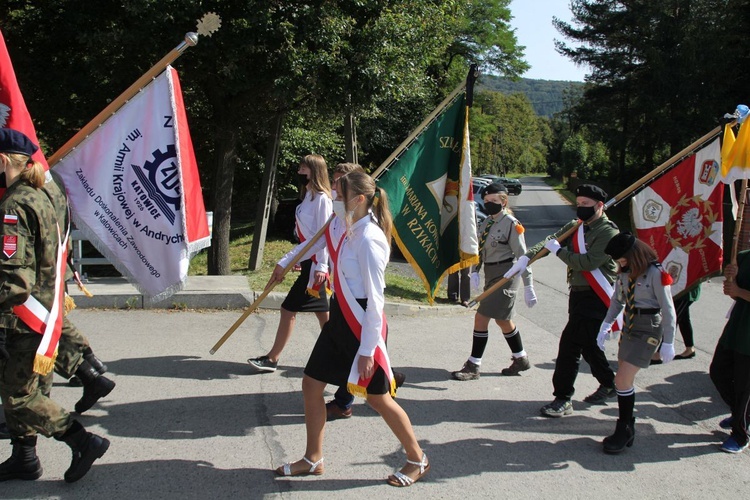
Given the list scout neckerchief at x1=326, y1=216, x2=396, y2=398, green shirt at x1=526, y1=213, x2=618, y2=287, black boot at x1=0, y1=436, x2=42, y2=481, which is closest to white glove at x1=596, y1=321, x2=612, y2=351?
green shirt at x1=526, y1=213, x2=618, y2=287

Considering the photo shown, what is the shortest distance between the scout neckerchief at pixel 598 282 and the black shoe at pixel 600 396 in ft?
2.42

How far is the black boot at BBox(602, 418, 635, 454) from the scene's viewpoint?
4.67 m

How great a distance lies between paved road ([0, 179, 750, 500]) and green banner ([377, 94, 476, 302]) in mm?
1125

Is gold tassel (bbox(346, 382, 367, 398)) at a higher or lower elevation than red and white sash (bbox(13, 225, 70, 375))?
lower

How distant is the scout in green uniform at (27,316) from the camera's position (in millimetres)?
3552

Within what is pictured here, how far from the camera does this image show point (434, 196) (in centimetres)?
603

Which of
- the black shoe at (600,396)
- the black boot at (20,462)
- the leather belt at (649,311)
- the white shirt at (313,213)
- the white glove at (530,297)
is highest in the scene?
the white shirt at (313,213)

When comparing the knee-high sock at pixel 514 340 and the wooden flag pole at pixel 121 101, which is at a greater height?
the wooden flag pole at pixel 121 101

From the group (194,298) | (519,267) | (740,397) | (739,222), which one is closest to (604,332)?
(519,267)

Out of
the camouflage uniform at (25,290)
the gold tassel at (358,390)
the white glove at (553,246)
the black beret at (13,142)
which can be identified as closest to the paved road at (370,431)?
the camouflage uniform at (25,290)

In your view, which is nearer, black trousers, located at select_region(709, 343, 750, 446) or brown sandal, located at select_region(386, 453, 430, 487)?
brown sandal, located at select_region(386, 453, 430, 487)

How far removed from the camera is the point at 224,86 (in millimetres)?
10992

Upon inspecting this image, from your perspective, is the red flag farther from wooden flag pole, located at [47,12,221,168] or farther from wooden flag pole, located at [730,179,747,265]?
wooden flag pole, located at [730,179,747,265]

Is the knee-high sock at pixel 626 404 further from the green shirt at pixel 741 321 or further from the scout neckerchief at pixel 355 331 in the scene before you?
the scout neckerchief at pixel 355 331
